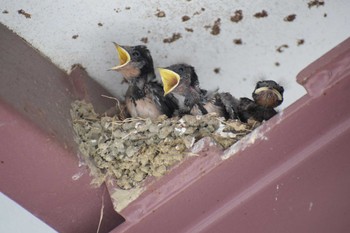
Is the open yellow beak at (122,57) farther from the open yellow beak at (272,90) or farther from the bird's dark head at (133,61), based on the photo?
the open yellow beak at (272,90)

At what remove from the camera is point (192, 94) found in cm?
451

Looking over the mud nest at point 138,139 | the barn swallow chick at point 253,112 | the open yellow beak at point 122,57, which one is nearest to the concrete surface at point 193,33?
the open yellow beak at point 122,57

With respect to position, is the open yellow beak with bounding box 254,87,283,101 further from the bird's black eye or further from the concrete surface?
the bird's black eye

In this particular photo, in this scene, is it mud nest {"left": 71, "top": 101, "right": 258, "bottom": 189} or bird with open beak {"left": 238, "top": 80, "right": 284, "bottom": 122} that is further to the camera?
bird with open beak {"left": 238, "top": 80, "right": 284, "bottom": 122}

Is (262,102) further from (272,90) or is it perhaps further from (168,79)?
(168,79)

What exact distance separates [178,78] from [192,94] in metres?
0.19

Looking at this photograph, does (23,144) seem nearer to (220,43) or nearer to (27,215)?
(27,215)

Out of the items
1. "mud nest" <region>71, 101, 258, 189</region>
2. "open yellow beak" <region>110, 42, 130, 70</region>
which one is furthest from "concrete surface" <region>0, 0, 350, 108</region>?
"mud nest" <region>71, 101, 258, 189</region>

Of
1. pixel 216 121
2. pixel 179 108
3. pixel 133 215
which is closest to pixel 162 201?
pixel 133 215

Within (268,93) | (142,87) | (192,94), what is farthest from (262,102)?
→ (142,87)

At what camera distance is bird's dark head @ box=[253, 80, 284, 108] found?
4.31m

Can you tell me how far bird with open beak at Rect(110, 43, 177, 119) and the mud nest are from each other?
379 mm

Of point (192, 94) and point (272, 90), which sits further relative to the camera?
point (192, 94)

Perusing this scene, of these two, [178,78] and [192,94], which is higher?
[178,78]
